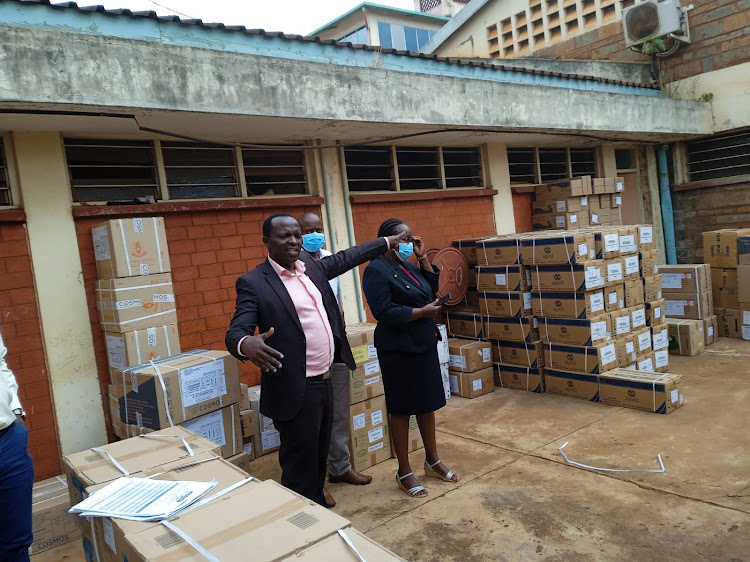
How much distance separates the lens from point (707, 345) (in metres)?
6.85

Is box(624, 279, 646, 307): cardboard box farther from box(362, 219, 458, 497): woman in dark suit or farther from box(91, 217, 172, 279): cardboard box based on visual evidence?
box(91, 217, 172, 279): cardboard box

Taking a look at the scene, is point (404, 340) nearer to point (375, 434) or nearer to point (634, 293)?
point (375, 434)

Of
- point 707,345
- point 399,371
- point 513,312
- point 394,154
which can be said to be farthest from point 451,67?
point 707,345

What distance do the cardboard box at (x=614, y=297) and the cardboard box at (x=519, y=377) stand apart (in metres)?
0.90

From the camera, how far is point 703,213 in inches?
→ 346

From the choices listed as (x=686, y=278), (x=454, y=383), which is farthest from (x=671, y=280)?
(x=454, y=383)

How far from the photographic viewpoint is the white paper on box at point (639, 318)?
5617 millimetres

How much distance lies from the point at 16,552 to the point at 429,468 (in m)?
2.40

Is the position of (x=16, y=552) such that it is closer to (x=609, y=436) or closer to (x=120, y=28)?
(x=120, y=28)

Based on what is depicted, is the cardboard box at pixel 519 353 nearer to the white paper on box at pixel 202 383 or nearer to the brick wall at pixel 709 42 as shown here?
the white paper on box at pixel 202 383

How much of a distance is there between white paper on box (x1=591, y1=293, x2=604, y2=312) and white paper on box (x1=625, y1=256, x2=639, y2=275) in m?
0.51

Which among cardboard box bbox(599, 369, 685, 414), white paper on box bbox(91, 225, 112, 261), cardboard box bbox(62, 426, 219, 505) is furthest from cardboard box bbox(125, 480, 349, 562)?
cardboard box bbox(599, 369, 685, 414)

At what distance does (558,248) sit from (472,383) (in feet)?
5.16

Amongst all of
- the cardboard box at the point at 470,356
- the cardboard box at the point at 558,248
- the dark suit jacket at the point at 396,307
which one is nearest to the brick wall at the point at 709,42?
the cardboard box at the point at 558,248
